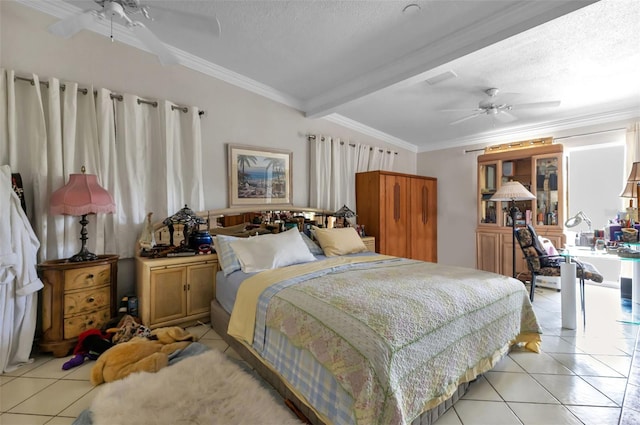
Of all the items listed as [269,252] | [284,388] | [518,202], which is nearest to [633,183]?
[518,202]

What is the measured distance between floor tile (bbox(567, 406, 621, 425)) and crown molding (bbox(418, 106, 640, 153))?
4001 mm

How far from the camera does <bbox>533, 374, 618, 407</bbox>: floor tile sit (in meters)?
1.78

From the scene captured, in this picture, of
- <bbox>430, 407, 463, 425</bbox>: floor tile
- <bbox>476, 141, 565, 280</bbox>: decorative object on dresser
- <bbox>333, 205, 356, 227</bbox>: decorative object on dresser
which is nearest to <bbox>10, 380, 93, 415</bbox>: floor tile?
<bbox>430, 407, 463, 425</bbox>: floor tile

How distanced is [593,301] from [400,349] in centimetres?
382

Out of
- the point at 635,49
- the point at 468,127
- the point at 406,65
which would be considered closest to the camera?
the point at 635,49

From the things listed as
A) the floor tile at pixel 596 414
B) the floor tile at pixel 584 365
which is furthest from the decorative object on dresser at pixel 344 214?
the floor tile at pixel 596 414

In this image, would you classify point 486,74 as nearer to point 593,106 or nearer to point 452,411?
point 593,106

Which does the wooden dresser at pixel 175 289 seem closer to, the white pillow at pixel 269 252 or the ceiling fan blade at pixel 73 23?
the white pillow at pixel 269 252

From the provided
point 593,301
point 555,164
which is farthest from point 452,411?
point 555,164

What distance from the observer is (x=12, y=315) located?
6.89 feet

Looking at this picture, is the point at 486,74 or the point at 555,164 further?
the point at 555,164

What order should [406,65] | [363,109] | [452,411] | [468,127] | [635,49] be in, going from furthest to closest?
1. [468,127]
2. [363,109]
3. [406,65]
4. [635,49]
5. [452,411]

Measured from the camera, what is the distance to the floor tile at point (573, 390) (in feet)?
5.82

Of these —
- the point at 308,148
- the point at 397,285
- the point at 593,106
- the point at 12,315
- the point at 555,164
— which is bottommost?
the point at 12,315
